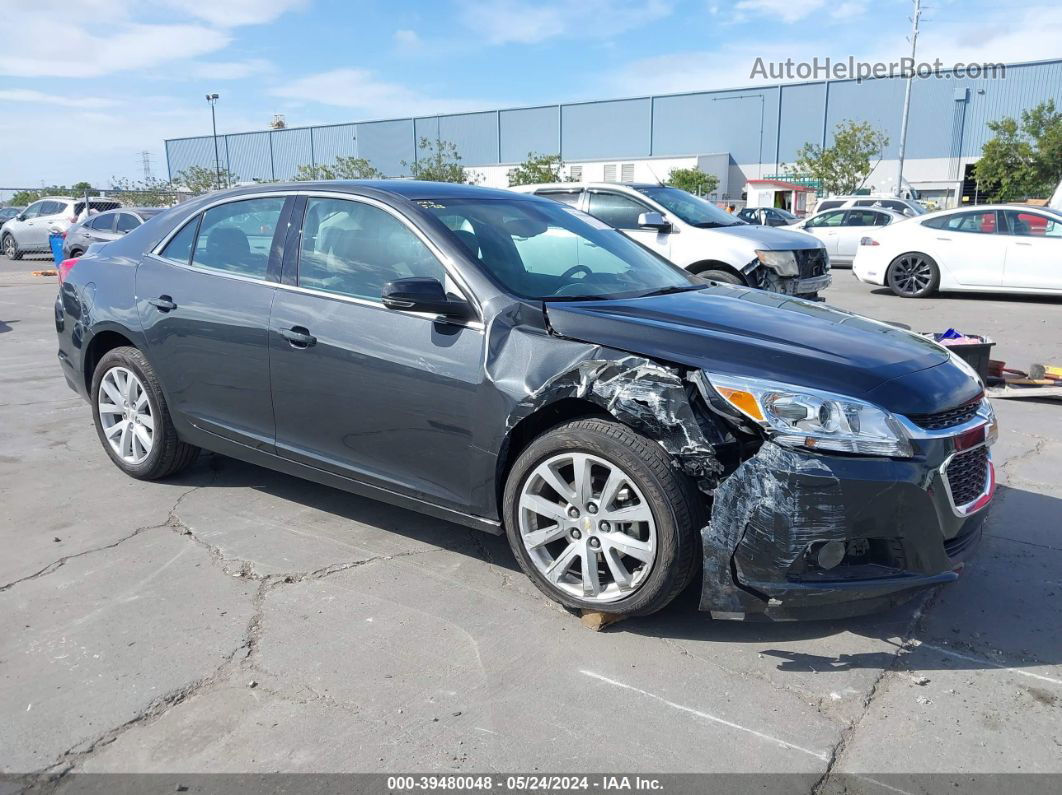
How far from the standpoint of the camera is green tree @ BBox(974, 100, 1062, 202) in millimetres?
37688

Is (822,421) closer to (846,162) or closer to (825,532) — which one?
(825,532)

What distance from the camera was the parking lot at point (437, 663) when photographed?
261 cm

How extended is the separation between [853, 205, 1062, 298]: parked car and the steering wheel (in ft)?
37.0

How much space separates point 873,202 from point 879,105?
3639 cm

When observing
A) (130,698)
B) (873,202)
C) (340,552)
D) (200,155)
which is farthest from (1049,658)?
(200,155)

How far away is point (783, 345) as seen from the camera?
3.22 meters

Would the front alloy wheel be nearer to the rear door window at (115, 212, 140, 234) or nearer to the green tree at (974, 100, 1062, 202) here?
the rear door window at (115, 212, 140, 234)

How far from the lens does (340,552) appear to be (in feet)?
13.3

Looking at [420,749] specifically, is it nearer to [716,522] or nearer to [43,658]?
[716,522]

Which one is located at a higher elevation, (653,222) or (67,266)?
(653,222)

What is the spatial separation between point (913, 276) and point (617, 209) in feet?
19.1

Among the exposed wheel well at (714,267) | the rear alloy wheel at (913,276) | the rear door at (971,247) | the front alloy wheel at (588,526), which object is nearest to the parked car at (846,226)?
the rear alloy wheel at (913,276)

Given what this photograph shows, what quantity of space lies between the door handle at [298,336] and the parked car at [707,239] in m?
5.64

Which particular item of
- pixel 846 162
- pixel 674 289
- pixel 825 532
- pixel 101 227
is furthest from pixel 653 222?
pixel 846 162
